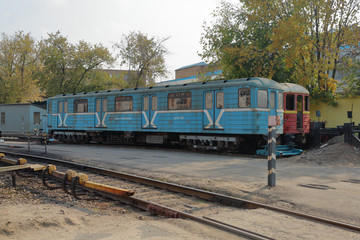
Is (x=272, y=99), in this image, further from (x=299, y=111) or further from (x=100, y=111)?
(x=100, y=111)

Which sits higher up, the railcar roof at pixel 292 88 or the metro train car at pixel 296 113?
the railcar roof at pixel 292 88

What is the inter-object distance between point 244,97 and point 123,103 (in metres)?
8.21

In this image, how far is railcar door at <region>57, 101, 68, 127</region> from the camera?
2397 centimetres

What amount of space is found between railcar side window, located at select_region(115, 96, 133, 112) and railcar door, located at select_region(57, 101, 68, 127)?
5.23m

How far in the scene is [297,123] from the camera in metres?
18.0

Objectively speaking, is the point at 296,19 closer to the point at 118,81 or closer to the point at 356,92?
the point at 356,92

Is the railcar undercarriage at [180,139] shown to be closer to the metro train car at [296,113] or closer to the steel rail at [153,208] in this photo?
the metro train car at [296,113]

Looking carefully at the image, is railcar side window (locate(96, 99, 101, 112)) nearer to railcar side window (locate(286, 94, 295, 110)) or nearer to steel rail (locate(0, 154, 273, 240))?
railcar side window (locate(286, 94, 295, 110))

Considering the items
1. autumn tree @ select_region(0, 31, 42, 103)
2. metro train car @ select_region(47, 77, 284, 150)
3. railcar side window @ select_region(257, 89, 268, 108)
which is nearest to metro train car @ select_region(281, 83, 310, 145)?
metro train car @ select_region(47, 77, 284, 150)

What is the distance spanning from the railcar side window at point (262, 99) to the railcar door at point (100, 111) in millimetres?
10335

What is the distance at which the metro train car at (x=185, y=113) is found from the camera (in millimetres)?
15305

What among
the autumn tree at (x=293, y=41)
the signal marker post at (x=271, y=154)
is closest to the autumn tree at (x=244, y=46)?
the autumn tree at (x=293, y=41)

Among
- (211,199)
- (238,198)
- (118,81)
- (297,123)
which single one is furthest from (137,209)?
(118,81)

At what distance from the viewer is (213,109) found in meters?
16.2
